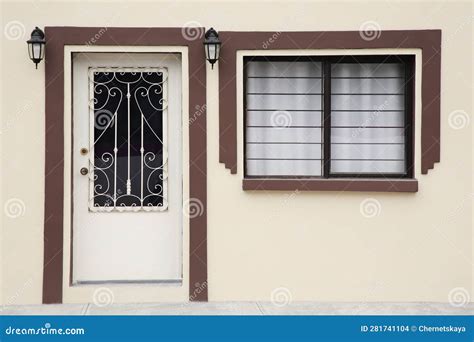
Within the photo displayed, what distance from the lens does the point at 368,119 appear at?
692 cm

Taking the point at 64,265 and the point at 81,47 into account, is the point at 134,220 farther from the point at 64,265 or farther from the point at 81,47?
the point at 81,47

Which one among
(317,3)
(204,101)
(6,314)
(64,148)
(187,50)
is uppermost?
(317,3)

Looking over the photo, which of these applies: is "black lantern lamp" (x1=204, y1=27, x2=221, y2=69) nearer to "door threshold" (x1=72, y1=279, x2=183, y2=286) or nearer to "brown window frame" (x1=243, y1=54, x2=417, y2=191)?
"brown window frame" (x1=243, y1=54, x2=417, y2=191)

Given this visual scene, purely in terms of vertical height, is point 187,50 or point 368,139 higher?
point 187,50

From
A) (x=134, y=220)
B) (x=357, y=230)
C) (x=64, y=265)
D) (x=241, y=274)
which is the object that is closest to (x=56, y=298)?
(x=64, y=265)

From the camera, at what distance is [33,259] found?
670cm

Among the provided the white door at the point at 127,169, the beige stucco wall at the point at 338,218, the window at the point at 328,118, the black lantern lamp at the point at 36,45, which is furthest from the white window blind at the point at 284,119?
the black lantern lamp at the point at 36,45

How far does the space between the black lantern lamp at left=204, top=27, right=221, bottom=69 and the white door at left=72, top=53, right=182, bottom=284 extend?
1.38 ft

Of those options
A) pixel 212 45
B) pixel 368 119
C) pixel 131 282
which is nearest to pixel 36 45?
→ pixel 212 45

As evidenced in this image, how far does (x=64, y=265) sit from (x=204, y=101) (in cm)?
196

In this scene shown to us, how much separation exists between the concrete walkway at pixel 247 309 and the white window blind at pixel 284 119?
48.5 inches

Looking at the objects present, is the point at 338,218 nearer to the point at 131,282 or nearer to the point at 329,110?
the point at 329,110

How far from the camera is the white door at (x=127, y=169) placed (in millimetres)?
6867

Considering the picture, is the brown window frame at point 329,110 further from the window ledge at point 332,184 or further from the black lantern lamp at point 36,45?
the black lantern lamp at point 36,45
